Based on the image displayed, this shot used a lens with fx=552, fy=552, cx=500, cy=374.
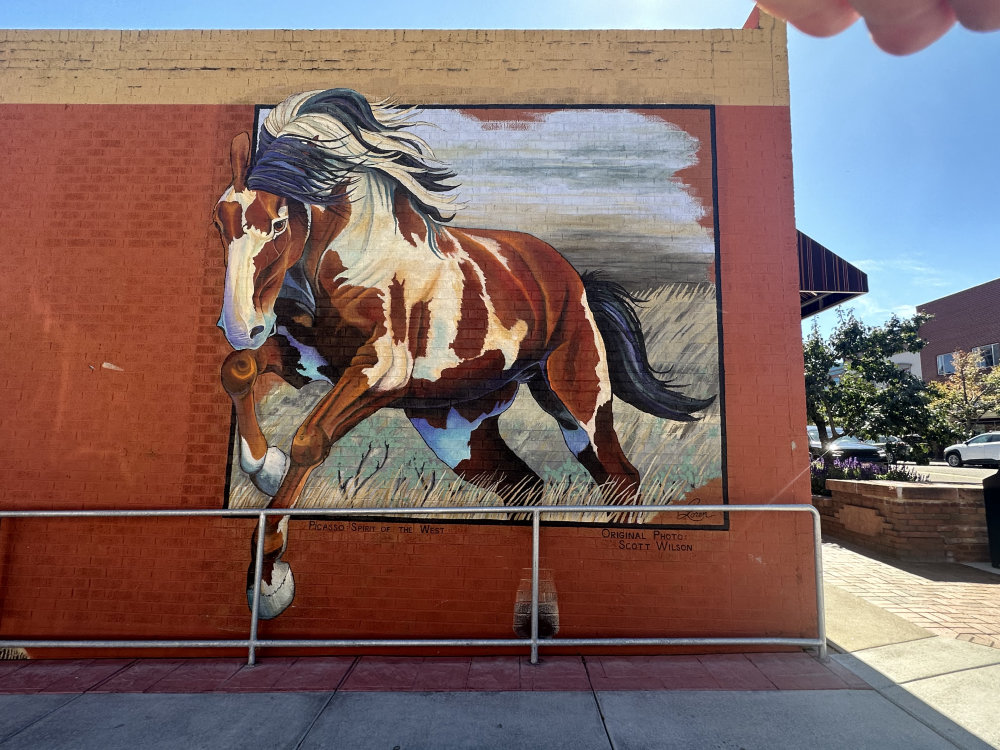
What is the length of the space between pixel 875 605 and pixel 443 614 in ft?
13.4

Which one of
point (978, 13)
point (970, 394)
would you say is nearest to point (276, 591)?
point (978, 13)

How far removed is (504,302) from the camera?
15.5 feet

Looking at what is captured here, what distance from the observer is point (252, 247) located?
487 centimetres

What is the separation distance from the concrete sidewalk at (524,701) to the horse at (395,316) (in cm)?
95

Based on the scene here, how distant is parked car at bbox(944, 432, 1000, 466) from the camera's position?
1868 centimetres

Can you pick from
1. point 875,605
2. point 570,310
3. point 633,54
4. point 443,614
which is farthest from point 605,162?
point 875,605

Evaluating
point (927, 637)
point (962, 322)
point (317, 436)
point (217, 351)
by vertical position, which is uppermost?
point (962, 322)

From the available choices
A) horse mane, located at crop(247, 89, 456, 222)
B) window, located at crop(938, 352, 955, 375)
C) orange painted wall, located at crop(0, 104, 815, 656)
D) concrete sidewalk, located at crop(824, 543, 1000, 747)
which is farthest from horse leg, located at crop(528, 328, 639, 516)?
window, located at crop(938, 352, 955, 375)

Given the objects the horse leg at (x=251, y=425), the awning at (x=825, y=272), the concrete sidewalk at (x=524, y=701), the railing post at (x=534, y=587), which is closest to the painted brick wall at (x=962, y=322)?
the awning at (x=825, y=272)

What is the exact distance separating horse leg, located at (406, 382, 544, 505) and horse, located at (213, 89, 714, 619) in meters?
0.01

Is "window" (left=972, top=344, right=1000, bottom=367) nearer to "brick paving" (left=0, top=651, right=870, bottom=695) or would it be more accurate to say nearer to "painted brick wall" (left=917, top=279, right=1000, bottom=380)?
"painted brick wall" (left=917, top=279, right=1000, bottom=380)

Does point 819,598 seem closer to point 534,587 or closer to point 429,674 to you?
point 534,587

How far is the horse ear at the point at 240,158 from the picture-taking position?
16.2 ft

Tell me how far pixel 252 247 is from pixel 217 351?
96 centimetres
